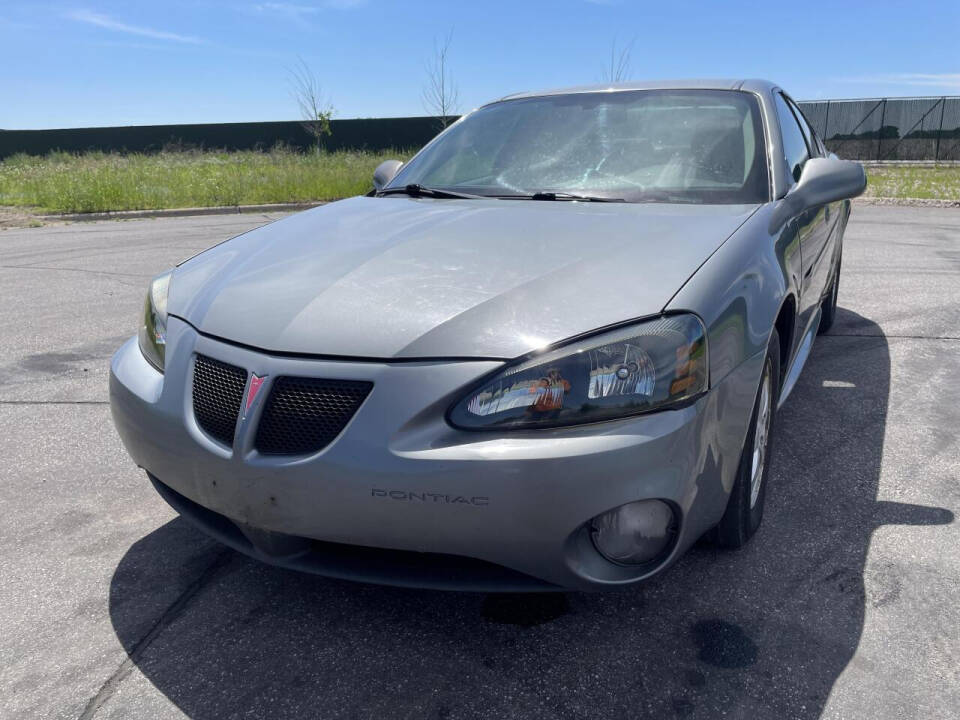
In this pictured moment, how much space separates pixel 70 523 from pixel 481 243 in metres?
1.71

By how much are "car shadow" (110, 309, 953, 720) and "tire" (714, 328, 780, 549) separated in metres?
0.09

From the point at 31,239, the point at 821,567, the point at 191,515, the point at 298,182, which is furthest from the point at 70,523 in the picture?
the point at 298,182

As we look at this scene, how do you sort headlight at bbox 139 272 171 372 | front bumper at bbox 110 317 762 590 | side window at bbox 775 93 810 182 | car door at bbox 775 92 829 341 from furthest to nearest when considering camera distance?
side window at bbox 775 93 810 182 < car door at bbox 775 92 829 341 < headlight at bbox 139 272 171 372 < front bumper at bbox 110 317 762 590

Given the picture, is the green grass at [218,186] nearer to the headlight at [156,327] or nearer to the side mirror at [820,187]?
the side mirror at [820,187]

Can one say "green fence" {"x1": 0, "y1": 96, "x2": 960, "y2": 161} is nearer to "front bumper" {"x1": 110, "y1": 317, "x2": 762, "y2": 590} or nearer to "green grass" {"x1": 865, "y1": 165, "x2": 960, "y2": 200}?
"green grass" {"x1": 865, "y1": 165, "x2": 960, "y2": 200}

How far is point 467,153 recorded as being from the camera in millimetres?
3471

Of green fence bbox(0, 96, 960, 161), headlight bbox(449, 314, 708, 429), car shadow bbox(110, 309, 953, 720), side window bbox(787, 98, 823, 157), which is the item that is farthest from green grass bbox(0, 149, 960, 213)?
headlight bbox(449, 314, 708, 429)

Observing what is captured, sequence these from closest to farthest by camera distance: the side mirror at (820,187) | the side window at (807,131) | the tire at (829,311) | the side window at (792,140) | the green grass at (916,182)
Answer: the side mirror at (820,187), the side window at (792,140), the side window at (807,131), the tire at (829,311), the green grass at (916,182)

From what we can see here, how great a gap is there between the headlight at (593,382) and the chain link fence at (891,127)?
29290mm

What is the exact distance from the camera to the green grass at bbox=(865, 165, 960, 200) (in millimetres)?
14998

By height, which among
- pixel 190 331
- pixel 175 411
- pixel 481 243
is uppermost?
pixel 481 243

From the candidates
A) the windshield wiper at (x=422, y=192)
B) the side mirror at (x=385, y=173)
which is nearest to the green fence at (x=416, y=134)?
the side mirror at (x=385, y=173)

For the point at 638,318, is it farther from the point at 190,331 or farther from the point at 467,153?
the point at 467,153

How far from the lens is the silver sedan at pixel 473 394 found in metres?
1.74
